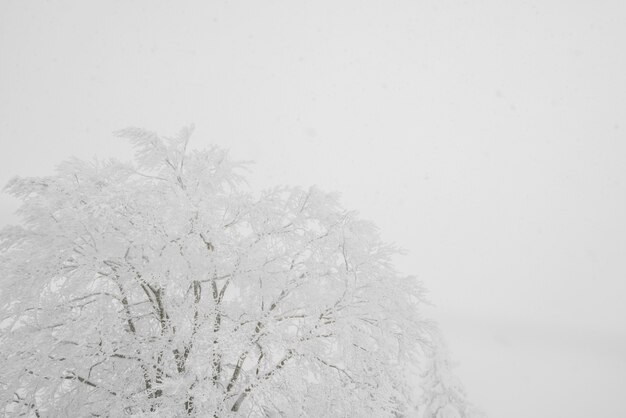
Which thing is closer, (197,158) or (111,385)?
(111,385)

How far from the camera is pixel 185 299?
189 inches

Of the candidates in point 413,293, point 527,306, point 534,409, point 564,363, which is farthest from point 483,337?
point 413,293

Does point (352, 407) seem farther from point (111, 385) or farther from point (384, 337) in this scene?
point (111, 385)

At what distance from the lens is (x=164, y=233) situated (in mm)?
4438

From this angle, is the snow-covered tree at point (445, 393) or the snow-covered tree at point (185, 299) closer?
the snow-covered tree at point (185, 299)

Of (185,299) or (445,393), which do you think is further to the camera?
(445,393)

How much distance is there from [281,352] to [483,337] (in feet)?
376

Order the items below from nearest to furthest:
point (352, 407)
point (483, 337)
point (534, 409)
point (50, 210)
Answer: point (50, 210) → point (352, 407) → point (534, 409) → point (483, 337)

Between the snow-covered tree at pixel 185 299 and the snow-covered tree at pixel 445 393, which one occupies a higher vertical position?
the snow-covered tree at pixel 185 299

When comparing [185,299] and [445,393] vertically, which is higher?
[185,299]

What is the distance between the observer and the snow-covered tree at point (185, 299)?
423 centimetres

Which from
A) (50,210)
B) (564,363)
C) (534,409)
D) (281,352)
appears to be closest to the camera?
(50,210)

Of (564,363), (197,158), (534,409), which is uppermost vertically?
(197,158)

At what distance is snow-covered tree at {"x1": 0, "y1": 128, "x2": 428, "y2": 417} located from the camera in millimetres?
4230
